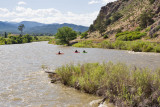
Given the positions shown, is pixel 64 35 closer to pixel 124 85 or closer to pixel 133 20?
pixel 133 20

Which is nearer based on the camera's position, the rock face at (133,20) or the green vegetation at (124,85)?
the green vegetation at (124,85)

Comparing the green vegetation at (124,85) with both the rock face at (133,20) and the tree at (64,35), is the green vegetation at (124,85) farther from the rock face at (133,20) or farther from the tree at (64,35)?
the tree at (64,35)

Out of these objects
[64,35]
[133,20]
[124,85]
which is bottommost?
[124,85]

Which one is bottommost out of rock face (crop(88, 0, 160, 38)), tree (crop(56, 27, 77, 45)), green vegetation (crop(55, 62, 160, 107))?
green vegetation (crop(55, 62, 160, 107))

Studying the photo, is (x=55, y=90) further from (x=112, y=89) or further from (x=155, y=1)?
(x=155, y=1)

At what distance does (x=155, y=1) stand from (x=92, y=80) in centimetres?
9926

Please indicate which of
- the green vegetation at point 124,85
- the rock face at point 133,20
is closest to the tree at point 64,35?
the rock face at point 133,20

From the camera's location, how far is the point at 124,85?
859 centimetres

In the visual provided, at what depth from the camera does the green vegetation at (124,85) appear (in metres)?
7.53

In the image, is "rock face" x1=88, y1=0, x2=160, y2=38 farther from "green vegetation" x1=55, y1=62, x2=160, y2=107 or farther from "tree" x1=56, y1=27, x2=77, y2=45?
"green vegetation" x1=55, y1=62, x2=160, y2=107

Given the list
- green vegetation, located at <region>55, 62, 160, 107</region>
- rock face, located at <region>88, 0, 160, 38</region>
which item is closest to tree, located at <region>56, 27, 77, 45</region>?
rock face, located at <region>88, 0, 160, 38</region>

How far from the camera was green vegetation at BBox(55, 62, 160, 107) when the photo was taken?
7.53m

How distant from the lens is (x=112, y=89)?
31.1ft

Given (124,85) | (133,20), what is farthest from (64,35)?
(124,85)
